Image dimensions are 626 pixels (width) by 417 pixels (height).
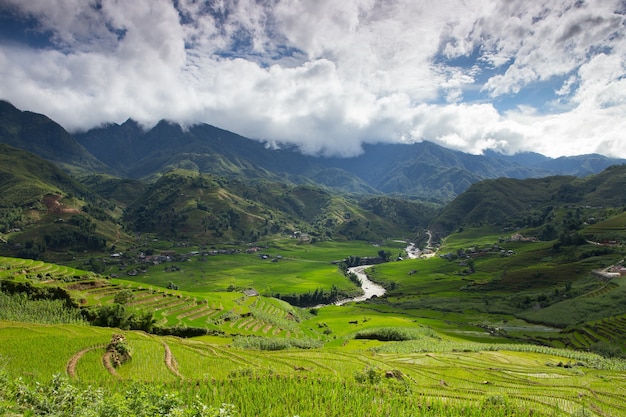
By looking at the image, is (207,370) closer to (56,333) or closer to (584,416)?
(56,333)

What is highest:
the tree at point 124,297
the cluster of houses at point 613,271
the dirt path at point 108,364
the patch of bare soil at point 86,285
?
the cluster of houses at point 613,271

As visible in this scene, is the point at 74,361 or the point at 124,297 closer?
the point at 74,361

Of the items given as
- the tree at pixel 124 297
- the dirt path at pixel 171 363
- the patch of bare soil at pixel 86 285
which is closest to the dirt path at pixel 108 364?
the dirt path at pixel 171 363

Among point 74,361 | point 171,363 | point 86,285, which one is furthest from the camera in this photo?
point 86,285

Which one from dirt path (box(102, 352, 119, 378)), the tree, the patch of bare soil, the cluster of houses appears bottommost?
the tree

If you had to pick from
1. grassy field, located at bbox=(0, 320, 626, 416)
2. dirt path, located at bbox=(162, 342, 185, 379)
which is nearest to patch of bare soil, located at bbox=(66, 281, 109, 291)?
grassy field, located at bbox=(0, 320, 626, 416)

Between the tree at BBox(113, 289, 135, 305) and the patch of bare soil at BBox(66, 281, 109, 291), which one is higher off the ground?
the patch of bare soil at BBox(66, 281, 109, 291)

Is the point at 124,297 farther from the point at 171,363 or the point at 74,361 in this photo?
the point at 171,363

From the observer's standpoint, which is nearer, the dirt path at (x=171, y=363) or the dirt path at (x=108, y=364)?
the dirt path at (x=108, y=364)

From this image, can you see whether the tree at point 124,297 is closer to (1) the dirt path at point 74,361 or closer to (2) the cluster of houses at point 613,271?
(1) the dirt path at point 74,361

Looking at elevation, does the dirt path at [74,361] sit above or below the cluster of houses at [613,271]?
below

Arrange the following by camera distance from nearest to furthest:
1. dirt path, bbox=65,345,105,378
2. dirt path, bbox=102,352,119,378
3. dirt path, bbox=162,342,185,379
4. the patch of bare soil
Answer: dirt path, bbox=65,345,105,378
dirt path, bbox=102,352,119,378
dirt path, bbox=162,342,185,379
the patch of bare soil

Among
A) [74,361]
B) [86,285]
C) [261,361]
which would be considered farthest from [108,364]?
[86,285]

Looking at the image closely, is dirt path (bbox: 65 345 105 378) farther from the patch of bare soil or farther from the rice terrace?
the patch of bare soil
